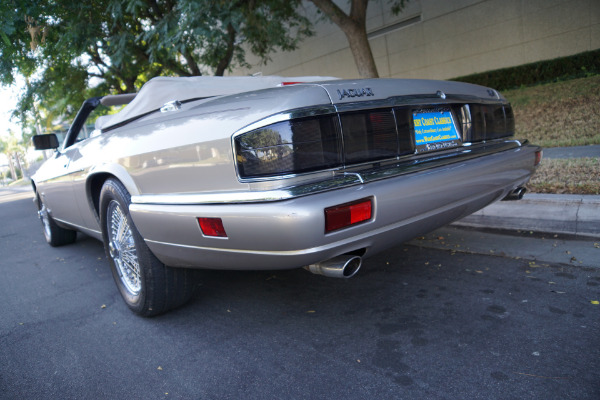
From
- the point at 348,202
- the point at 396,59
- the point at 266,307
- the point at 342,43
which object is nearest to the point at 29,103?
the point at 342,43

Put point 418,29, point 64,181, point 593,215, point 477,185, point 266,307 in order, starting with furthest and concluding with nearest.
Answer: point 418,29 < point 64,181 < point 593,215 < point 266,307 < point 477,185

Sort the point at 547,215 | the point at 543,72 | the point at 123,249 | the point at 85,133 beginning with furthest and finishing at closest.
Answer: the point at 543,72
the point at 85,133
the point at 547,215
the point at 123,249

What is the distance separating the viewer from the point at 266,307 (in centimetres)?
293

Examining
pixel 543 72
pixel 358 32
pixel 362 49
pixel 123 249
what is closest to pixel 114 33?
pixel 358 32

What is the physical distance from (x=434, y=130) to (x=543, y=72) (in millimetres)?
10169

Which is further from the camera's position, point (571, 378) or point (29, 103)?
point (29, 103)

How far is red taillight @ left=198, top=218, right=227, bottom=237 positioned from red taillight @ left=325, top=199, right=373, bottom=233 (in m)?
0.52

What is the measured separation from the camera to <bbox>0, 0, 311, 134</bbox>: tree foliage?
7766mm

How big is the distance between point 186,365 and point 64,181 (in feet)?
7.87

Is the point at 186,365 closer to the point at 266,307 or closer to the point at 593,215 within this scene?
the point at 266,307

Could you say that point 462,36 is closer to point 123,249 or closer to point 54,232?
point 54,232

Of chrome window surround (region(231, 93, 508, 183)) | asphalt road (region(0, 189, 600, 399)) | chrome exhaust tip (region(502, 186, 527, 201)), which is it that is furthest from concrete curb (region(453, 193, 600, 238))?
chrome window surround (region(231, 93, 508, 183))

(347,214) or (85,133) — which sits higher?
(85,133)

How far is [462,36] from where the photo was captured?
41.1 feet
